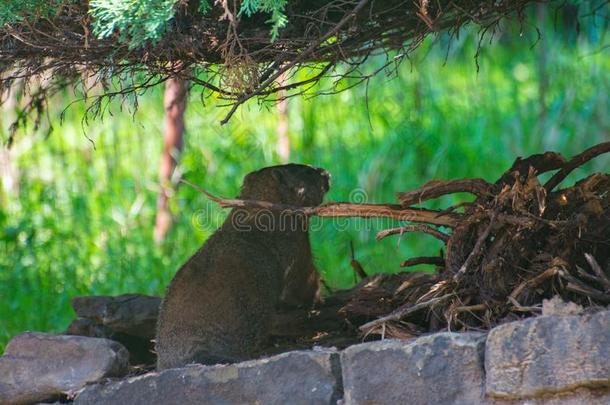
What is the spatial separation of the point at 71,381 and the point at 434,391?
4.97ft

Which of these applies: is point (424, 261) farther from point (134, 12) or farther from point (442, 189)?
point (134, 12)

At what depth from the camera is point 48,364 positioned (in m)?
3.72

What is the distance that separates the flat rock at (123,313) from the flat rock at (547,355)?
214cm

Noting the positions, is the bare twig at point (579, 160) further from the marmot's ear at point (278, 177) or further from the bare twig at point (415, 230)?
the marmot's ear at point (278, 177)

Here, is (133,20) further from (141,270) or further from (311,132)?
(311,132)

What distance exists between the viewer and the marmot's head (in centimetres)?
483

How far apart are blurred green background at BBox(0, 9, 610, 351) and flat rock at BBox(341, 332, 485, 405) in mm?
3274

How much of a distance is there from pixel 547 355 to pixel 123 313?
2.39m

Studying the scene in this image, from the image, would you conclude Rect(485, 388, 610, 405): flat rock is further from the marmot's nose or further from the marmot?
the marmot's nose

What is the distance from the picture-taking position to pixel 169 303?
4039 millimetres

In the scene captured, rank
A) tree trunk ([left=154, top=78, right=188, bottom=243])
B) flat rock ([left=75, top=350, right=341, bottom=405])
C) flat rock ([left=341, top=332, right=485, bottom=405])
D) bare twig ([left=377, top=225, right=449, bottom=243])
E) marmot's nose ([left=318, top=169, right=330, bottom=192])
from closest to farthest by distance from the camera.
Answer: flat rock ([left=341, top=332, right=485, bottom=405]) < flat rock ([left=75, top=350, right=341, bottom=405]) < bare twig ([left=377, top=225, right=449, bottom=243]) < marmot's nose ([left=318, top=169, right=330, bottom=192]) < tree trunk ([left=154, top=78, right=188, bottom=243])

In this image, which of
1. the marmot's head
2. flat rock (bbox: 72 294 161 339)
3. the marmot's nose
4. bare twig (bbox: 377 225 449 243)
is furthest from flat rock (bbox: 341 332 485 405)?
the marmot's nose

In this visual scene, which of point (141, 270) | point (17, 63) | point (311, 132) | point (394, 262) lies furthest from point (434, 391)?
point (311, 132)

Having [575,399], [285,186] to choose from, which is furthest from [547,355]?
[285,186]
